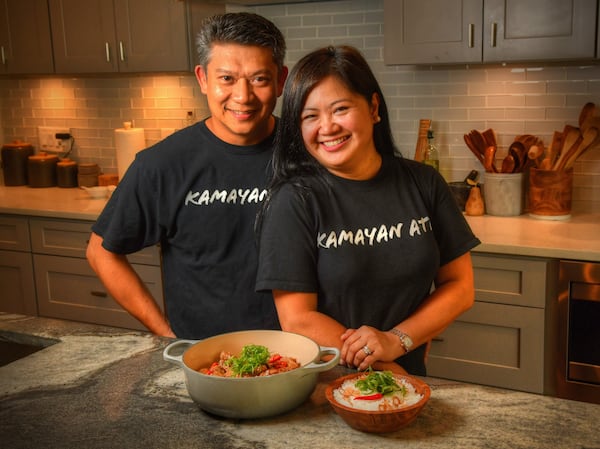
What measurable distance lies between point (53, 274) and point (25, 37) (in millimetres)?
1418

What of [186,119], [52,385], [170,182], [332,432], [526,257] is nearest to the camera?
[332,432]

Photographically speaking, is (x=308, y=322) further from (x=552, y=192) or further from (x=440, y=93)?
(x=440, y=93)

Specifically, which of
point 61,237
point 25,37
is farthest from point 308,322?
point 25,37

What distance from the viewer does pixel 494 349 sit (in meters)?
3.19

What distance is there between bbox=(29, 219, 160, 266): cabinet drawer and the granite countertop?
54 mm

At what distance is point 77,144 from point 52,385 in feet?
11.5

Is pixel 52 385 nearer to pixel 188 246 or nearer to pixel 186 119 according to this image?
pixel 188 246

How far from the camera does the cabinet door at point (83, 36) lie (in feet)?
13.5

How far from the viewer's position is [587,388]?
10.00 ft

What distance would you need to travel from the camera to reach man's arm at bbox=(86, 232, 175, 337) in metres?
2.20

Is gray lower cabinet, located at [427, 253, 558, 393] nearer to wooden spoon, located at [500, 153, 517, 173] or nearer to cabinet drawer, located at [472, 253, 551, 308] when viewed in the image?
cabinet drawer, located at [472, 253, 551, 308]

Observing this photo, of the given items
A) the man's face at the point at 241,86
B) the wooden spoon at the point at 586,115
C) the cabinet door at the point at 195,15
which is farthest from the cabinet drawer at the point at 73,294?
the wooden spoon at the point at 586,115

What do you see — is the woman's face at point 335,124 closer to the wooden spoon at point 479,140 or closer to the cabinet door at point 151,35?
the wooden spoon at point 479,140

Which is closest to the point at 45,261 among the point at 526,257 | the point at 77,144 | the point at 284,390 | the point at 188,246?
the point at 77,144
